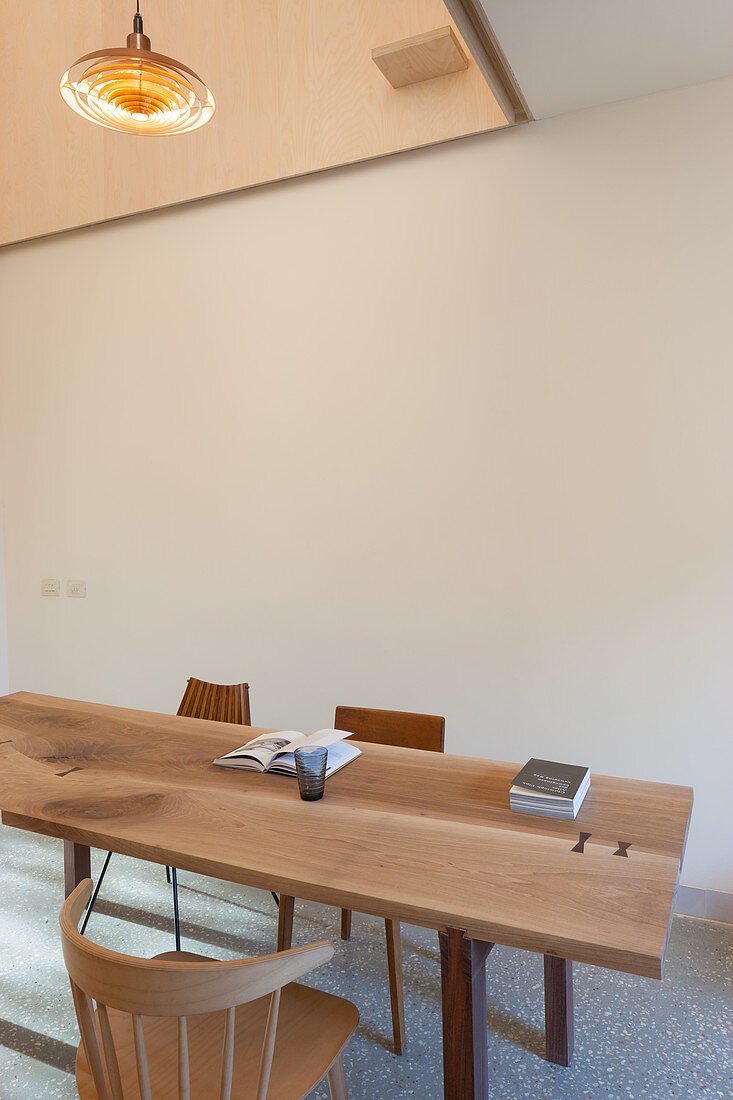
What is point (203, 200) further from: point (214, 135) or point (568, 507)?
point (568, 507)

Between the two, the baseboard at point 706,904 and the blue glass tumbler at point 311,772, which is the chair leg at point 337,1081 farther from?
the baseboard at point 706,904

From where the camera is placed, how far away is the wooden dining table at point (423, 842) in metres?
1.17

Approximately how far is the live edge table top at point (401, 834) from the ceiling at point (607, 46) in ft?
6.67

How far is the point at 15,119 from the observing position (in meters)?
3.99

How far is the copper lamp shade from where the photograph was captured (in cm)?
185

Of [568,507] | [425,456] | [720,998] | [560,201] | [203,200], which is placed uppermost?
[203,200]

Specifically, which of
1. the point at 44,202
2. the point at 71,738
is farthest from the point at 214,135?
the point at 71,738

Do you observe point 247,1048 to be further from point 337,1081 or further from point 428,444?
point 428,444

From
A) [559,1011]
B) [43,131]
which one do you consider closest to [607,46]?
[559,1011]

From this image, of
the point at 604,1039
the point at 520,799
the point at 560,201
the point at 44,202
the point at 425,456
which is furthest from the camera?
the point at 44,202

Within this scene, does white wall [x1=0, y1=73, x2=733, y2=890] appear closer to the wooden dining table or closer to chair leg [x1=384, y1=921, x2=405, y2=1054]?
the wooden dining table

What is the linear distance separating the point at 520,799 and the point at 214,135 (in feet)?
10.7

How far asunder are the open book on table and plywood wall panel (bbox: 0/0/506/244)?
2.35 meters

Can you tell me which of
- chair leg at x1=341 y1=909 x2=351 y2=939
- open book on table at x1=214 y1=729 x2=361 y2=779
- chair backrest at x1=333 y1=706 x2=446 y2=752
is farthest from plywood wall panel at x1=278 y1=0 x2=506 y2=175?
chair leg at x1=341 y1=909 x2=351 y2=939
